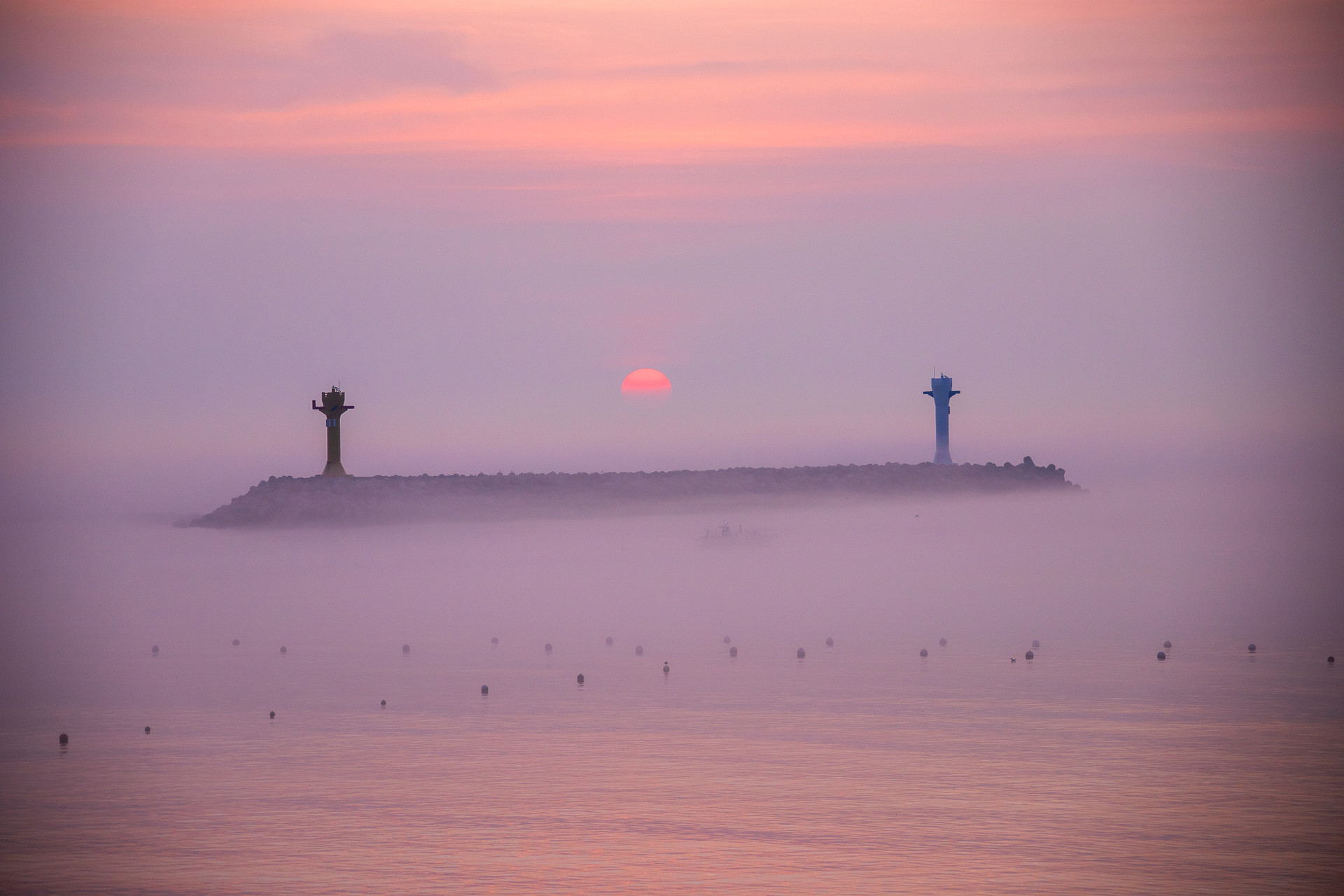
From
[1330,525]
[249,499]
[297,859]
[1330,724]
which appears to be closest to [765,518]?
[249,499]

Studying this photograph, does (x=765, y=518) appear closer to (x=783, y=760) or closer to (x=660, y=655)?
(x=660, y=655)

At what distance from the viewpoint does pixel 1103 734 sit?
27.2m

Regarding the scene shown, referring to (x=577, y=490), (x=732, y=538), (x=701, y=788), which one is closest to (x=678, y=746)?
(x=701, y=788)

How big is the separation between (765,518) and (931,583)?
62.4 metres

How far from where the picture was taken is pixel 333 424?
12325 centimetres

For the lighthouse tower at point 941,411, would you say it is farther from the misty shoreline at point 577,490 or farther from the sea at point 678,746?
the sea at point 678,746

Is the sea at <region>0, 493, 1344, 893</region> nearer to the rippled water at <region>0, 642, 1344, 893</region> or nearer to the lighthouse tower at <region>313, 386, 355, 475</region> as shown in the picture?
the rippled water at <region>0, 642, 1344, 893</region>

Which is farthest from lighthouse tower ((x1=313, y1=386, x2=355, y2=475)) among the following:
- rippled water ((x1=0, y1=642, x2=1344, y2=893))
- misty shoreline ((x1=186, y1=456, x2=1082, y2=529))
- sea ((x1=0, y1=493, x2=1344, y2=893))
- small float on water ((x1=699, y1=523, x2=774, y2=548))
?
Answer: rippled water ((x1=0, y1=642, x2=1344, y2=893))

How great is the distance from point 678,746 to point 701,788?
3.47 meters

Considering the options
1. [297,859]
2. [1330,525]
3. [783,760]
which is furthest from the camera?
[1330,525]

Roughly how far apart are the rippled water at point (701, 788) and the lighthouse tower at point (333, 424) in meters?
87.2

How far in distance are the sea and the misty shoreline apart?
200 ft

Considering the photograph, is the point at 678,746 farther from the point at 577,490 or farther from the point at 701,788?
the point at 577,490

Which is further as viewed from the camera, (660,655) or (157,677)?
(660,655)
